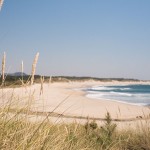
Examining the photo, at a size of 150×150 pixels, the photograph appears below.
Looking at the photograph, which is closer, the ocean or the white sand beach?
the white sand beach

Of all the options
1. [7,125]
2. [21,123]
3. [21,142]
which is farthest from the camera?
[21,123]

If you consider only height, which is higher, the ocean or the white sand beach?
the white sand beach

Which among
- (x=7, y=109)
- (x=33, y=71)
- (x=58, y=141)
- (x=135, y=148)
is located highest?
(x=33, y=71)

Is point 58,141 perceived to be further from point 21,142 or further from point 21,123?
point 21,142

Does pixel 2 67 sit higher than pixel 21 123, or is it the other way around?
pixel 2 67

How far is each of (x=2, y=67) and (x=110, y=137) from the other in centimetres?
230

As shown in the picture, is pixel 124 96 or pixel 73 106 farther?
pixel 124 96

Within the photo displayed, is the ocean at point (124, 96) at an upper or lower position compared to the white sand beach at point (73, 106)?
lower

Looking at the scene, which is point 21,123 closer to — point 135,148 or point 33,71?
point 33,71

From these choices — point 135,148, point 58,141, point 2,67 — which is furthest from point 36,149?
point 135,148

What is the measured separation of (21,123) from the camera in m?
3.03

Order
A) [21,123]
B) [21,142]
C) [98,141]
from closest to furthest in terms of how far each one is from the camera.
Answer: [21,142], [21,123], [98,141]

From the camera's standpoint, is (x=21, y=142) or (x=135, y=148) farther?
(x=135, y=148)

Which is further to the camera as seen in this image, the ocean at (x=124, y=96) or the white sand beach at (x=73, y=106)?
the ocean at (x=124, y=96)
